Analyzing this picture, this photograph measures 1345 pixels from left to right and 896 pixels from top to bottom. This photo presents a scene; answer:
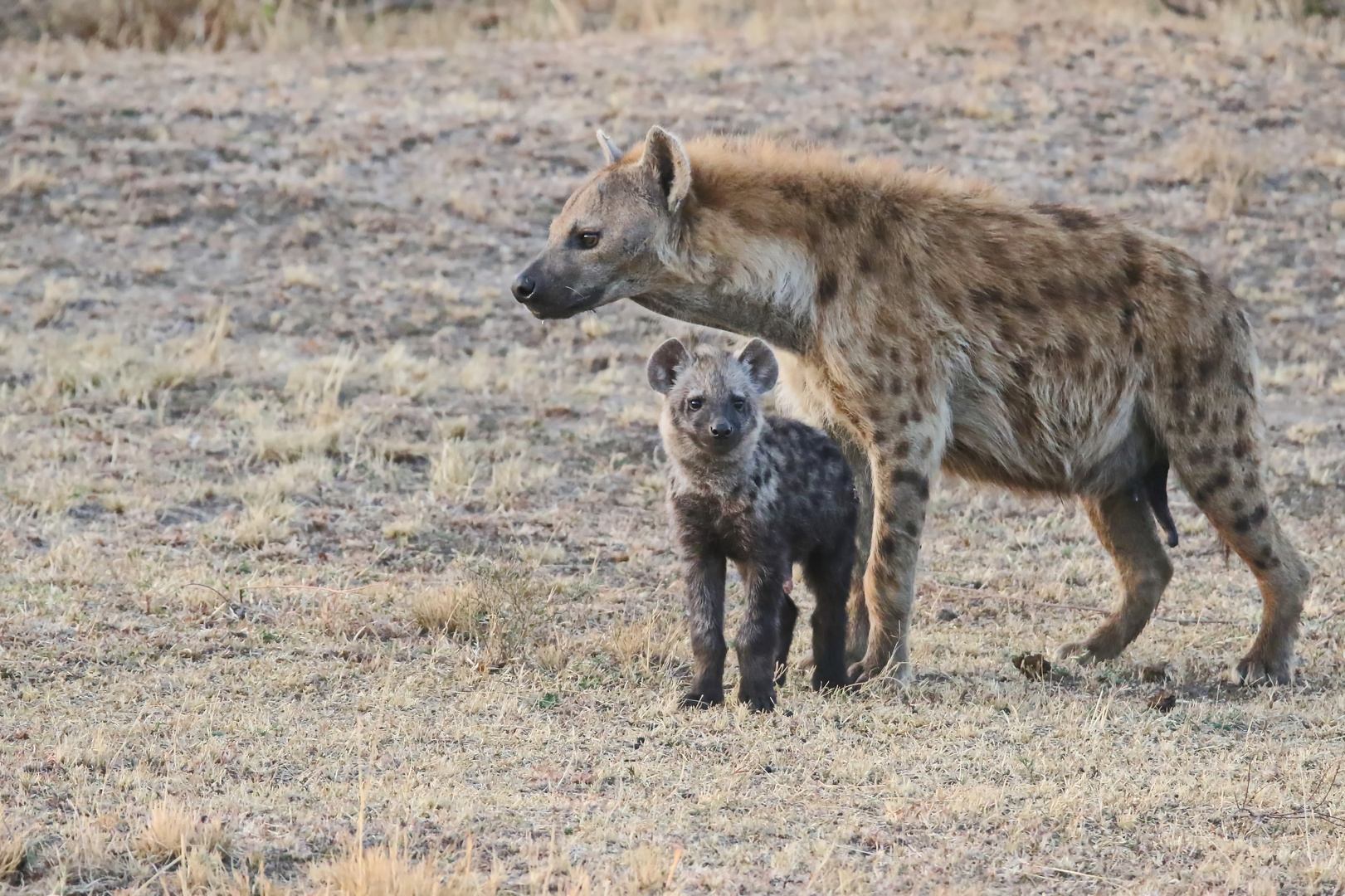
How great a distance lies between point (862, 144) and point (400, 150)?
12.1ft

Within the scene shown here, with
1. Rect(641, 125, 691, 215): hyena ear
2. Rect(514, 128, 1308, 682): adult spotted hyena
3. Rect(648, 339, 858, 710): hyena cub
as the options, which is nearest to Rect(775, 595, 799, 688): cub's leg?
Rect(648, 339, 858, 710): hyena cub

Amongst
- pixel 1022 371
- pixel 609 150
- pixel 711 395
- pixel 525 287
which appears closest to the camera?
pixel 711 395

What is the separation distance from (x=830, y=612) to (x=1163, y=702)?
3.63ft

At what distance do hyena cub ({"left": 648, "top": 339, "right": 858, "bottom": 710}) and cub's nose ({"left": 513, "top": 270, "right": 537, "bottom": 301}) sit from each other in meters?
0.46

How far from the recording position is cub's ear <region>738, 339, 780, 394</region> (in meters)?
5.71

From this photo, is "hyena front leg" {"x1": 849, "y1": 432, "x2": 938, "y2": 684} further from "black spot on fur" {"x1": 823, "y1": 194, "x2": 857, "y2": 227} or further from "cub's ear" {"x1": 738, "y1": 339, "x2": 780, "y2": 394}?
"black spot on fur" {"x1": 823, "y1": 194, "x2": 857, "y2": 227}

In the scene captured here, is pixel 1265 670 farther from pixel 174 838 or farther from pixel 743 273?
pixel 174 838

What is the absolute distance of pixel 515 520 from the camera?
7.82 meters

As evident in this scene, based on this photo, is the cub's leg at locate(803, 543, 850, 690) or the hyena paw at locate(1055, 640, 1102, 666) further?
the hyena paw at locate(1055, 640, 1102, 666)

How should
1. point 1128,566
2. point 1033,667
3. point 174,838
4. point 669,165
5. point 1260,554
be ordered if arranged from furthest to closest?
point 1128,566 → point 1260,554 → point 1033,667 → point 669,165 → point 174,838

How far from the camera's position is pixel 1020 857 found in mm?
4035

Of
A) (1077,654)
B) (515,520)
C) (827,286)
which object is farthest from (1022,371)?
(515,520)

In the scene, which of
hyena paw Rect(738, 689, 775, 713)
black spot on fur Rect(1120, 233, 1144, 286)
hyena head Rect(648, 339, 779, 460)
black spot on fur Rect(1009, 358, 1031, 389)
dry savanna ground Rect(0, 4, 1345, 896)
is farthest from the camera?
black spot on fur Rect(1120, 233, 1144, 286)

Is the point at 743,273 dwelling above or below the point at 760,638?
above
